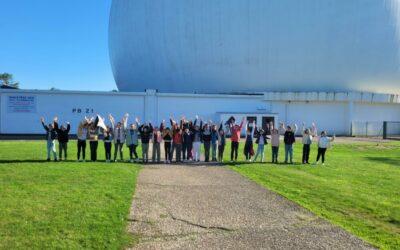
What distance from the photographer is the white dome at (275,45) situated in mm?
32406

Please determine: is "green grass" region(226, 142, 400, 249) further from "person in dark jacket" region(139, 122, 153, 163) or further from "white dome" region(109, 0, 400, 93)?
"white dome" region(109, 0, 400, 93)

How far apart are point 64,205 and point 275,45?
91.2ft

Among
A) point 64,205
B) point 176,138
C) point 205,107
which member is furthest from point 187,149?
point 205,107

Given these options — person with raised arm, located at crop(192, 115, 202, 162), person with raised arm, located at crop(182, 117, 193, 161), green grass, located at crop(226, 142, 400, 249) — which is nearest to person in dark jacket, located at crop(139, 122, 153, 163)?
person with raised arm, located at crop(182, 117, 193, 161)

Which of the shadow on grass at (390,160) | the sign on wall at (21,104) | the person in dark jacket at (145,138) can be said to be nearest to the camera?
the person in dark jacket at (145,138)

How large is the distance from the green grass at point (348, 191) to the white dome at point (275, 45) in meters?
18.6

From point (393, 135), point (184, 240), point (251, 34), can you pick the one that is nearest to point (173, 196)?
point (184, 240)

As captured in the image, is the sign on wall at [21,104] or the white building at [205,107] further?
the white building at [205,107]

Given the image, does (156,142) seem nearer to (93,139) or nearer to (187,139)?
(187,139)

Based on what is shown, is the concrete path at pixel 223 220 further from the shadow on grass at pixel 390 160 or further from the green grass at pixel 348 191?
the shadow on grass at pixel 390 160

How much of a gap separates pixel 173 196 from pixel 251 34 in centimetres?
2605

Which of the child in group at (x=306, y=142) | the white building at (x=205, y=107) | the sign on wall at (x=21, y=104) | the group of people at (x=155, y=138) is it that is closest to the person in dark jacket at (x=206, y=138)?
the group of people at (x=155, y=138)

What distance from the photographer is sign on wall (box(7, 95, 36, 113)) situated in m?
29.0

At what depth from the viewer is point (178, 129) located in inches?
568
